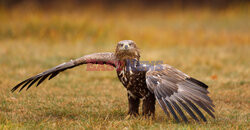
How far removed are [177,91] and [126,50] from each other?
101 cm

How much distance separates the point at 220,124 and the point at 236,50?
956 centimetres

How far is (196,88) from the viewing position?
5527mm

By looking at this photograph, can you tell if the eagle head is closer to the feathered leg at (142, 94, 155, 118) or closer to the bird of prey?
the bird of prey

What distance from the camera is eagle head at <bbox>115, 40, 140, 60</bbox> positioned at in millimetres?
5750

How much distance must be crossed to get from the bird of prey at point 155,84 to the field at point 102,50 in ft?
1.06

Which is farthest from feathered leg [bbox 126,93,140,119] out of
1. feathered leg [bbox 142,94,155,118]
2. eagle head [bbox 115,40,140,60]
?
eagle head [bbox 115,40,140,60]

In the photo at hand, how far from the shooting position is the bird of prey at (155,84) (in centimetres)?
524

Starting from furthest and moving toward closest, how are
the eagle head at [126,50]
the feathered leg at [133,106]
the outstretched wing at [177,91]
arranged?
the feathered leg at [133,106]
the eagle head at [126,50]
the outstretched wing at [177,91]

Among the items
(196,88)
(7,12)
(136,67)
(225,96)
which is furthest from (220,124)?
(7,12)

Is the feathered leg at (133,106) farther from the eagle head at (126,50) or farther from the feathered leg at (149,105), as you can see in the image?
the eagle head at (126,50)

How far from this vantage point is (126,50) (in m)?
5.77

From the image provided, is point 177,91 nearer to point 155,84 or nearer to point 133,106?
point 155,84

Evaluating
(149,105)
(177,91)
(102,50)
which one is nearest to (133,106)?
(149,105)

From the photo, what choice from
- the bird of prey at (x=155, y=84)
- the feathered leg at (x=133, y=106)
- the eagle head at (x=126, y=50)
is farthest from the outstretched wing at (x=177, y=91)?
the feathered leg at (x=133, y=106)
